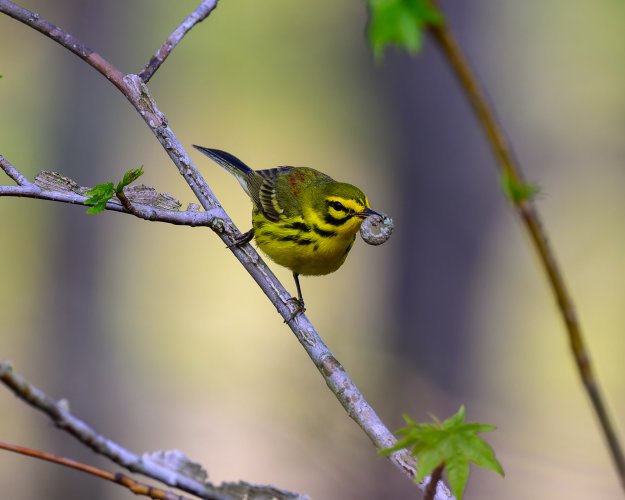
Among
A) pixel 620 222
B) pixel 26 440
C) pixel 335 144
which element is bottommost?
pixel 26 440

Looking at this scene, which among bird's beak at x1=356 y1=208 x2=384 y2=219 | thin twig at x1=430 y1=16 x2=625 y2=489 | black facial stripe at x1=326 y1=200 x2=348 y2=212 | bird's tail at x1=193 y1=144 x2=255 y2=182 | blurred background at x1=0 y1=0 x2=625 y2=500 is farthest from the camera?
blurred background at x1=0 y1=0 x2=625 y2=500

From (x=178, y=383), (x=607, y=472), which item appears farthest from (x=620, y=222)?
(x=178, y=383)

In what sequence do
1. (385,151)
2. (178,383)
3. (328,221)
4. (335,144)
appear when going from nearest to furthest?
(328,221)
(385,151)
(178,383)
(335,144)

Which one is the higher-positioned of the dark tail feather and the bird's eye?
the dark tail feather

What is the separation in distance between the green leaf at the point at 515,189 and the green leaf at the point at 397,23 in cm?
17

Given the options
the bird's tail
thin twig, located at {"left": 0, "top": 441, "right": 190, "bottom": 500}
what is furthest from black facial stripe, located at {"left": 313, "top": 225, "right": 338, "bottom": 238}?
thin twig, located at {"left": 0, "top": 441, "right": 190, "bottom": 500}

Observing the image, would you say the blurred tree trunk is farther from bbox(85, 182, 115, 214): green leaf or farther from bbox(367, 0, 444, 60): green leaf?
bbox(367, 0, 444, 60): green leaf

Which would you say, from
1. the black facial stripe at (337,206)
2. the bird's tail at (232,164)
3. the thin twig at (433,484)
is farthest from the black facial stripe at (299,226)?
the thin twig at (433,484)

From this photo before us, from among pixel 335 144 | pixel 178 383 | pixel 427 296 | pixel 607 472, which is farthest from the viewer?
pixel 335 144

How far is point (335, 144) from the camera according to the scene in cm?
1130

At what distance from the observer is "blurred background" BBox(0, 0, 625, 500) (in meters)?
6.68

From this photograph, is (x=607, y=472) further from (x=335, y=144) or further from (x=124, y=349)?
(x=335, y=144)

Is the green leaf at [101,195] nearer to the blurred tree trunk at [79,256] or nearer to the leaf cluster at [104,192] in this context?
the leaf cluster at [104,192]

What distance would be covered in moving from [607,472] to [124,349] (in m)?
5.46
